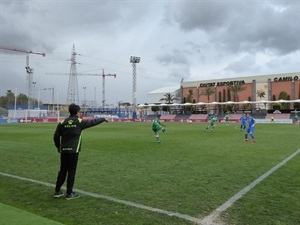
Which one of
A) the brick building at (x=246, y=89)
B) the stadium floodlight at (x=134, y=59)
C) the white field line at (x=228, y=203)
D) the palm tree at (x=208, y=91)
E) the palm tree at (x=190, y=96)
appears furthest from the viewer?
the stadium floodlight at (x=134, y=59)

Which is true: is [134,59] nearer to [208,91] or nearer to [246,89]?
[208,91]

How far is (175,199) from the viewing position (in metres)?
6.55

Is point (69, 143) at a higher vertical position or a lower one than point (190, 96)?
lower

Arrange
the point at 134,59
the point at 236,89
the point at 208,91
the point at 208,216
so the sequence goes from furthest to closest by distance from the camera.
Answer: the point at 134,59, the point at 208,91, the point at 236,89, the point at 208,216

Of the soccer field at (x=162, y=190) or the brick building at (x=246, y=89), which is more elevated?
the brick building at (x=246, y=89)

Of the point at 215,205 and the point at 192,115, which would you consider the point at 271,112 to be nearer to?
the point at 192,115

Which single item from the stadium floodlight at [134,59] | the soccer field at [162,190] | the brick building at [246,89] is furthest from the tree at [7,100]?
the soccer field at [162,190]

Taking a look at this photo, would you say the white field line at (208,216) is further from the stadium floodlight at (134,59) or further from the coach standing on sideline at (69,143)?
the stadium floodlight at (134,59)

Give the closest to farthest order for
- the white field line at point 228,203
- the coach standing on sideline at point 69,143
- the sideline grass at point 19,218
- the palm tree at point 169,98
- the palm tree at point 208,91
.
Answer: the sideline grass at point 19,218
the white field line at point 228,203
the coach standing on sideline at point 69,143
the palm tree at point 208,91
the palm tree at point 169,98

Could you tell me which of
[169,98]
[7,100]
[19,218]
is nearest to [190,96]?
[169,98]

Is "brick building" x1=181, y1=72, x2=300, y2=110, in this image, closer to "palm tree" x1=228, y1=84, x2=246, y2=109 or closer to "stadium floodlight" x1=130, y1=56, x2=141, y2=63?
"palm tree" x1=228, y1=84, x2=246, y2=109

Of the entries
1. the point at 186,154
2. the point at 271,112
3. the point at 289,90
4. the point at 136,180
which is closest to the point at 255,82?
the point at 289,90

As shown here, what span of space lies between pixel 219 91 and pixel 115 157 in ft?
258

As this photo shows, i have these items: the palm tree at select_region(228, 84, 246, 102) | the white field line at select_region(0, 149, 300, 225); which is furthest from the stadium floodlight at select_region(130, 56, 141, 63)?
the white field line at select_region(0, 149, 300, 225)
